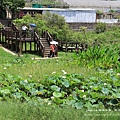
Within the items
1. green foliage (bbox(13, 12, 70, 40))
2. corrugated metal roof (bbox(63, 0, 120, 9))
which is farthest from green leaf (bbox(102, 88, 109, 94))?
corrugated metal roof (bbox(63, 0, 120, 9))

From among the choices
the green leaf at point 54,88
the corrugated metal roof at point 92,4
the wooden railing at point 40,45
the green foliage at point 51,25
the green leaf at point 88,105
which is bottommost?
the wooden railing at point 40,45

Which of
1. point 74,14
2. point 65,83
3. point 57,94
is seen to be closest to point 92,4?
point 74,14

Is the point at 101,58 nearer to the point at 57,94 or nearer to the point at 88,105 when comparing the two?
the point at 57,94

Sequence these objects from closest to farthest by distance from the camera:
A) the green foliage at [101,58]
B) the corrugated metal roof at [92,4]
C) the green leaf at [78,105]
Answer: the green leaf at [78,105] < the green foliage at [101,58] < the corrugated metal roof at [92,4]

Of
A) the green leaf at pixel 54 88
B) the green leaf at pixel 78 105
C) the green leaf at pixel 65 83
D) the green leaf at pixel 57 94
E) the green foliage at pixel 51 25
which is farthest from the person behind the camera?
the green foliage at pixel 51 25

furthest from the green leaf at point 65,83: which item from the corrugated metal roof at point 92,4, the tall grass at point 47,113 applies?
the corrugated metal roof at point 92,4

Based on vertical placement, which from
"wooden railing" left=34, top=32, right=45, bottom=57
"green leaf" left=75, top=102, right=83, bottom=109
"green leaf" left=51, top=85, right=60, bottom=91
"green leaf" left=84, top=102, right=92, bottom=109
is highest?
"green leaf" left=51, top=85, right=60, bottom=91

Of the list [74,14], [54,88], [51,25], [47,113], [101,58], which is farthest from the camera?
[74,14]

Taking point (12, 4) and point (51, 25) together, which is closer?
point (51, 25)

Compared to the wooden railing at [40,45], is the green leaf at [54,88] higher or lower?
higher

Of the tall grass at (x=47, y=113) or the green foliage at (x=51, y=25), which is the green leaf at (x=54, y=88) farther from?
the green foliage at (x=51, y=25)

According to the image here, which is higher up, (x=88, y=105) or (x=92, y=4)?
(x=92, y=4)

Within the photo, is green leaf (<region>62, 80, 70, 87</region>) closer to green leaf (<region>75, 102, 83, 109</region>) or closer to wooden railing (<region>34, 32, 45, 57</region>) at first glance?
green leaf (<region>75, 102, 83, 109</region>)

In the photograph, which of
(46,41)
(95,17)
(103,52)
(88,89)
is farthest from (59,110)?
(95,17)
